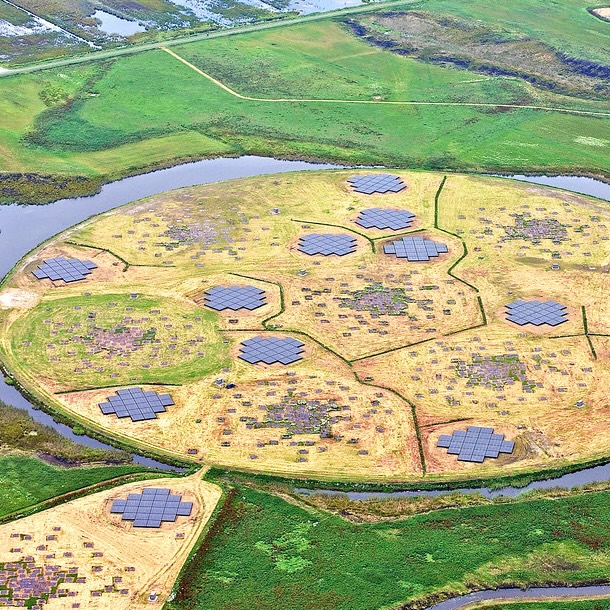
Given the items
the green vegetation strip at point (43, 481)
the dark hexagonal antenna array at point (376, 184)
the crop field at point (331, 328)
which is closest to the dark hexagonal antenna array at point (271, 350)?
the crop field at point (331, 328)

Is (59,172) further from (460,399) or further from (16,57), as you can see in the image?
(460,399)

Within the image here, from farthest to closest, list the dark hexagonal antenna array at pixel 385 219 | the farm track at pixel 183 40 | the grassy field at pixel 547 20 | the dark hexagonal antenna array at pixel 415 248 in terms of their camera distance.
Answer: the grassy field at pixel 547 20, the farm track at pixel 183 40, the dark hexagonal antenna array at pixel 385 219, the dark hexagonal antenna array at pixel 415 248

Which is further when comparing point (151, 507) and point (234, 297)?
point (234, 297)

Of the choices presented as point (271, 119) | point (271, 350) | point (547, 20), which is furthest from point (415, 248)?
point (547, 20)

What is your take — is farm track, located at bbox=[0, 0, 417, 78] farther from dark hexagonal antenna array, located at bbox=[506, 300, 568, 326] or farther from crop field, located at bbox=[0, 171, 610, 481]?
dark hexagonal antenna array, located at bbox=[506, 300, 568, 326]

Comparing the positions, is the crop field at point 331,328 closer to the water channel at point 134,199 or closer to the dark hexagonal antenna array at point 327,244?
the dark hexagonal antenna array at point 327,244

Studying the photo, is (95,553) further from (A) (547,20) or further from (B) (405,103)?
(A) (547,20)
